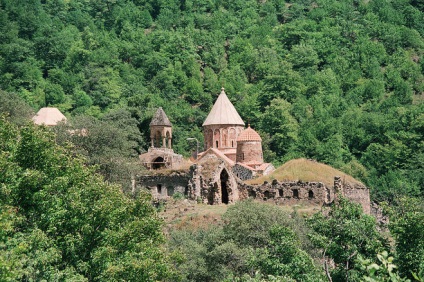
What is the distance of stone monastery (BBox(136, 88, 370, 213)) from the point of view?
Answer: 49812 millimetres

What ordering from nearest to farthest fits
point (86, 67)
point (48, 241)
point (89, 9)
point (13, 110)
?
point (48, 241)
point (13, 110)
point (86, 67)
point (89, 9)

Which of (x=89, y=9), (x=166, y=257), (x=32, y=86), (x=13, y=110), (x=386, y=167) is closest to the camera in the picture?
(x=166, y=257)

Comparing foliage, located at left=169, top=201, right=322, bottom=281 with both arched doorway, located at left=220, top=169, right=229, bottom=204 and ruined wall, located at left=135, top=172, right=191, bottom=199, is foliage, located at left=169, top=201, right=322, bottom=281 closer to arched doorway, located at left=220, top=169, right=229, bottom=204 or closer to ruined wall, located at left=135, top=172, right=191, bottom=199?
arched doorway, located at left=220, top=169, right=229, bottom=204

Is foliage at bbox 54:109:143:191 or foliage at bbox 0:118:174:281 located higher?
foliage at bbox 54:109:143:191

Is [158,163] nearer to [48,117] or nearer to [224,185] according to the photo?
[224,185]

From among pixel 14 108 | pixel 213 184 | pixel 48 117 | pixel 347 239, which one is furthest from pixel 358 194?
pixel 48 117

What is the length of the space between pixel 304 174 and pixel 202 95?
4970 centimetres

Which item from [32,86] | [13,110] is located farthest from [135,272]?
[32,86]

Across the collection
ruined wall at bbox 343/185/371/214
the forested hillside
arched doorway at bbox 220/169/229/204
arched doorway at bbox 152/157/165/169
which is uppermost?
the forested hillside

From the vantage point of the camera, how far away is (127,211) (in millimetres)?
27766

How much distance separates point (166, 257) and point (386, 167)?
50815mm

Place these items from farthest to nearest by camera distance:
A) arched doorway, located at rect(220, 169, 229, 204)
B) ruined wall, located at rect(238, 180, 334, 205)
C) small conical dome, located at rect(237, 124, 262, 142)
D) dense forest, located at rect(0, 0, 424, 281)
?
small conical dome, located at rect(237, 124, 262, 142) < arched doorway, located at rect(220, 169, 229, 204) < ruined wall, located at rect(238, 180, 334, 205) < dense forest, located at rect(0, 0, 424, 281)

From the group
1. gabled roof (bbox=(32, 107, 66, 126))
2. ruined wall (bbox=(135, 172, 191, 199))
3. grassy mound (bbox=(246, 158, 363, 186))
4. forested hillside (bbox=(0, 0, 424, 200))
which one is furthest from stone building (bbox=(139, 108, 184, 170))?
gabled roof (bbox=(32, 107, 66, 126))

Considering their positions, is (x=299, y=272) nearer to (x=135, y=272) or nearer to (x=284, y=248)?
(x=284, y=248)
